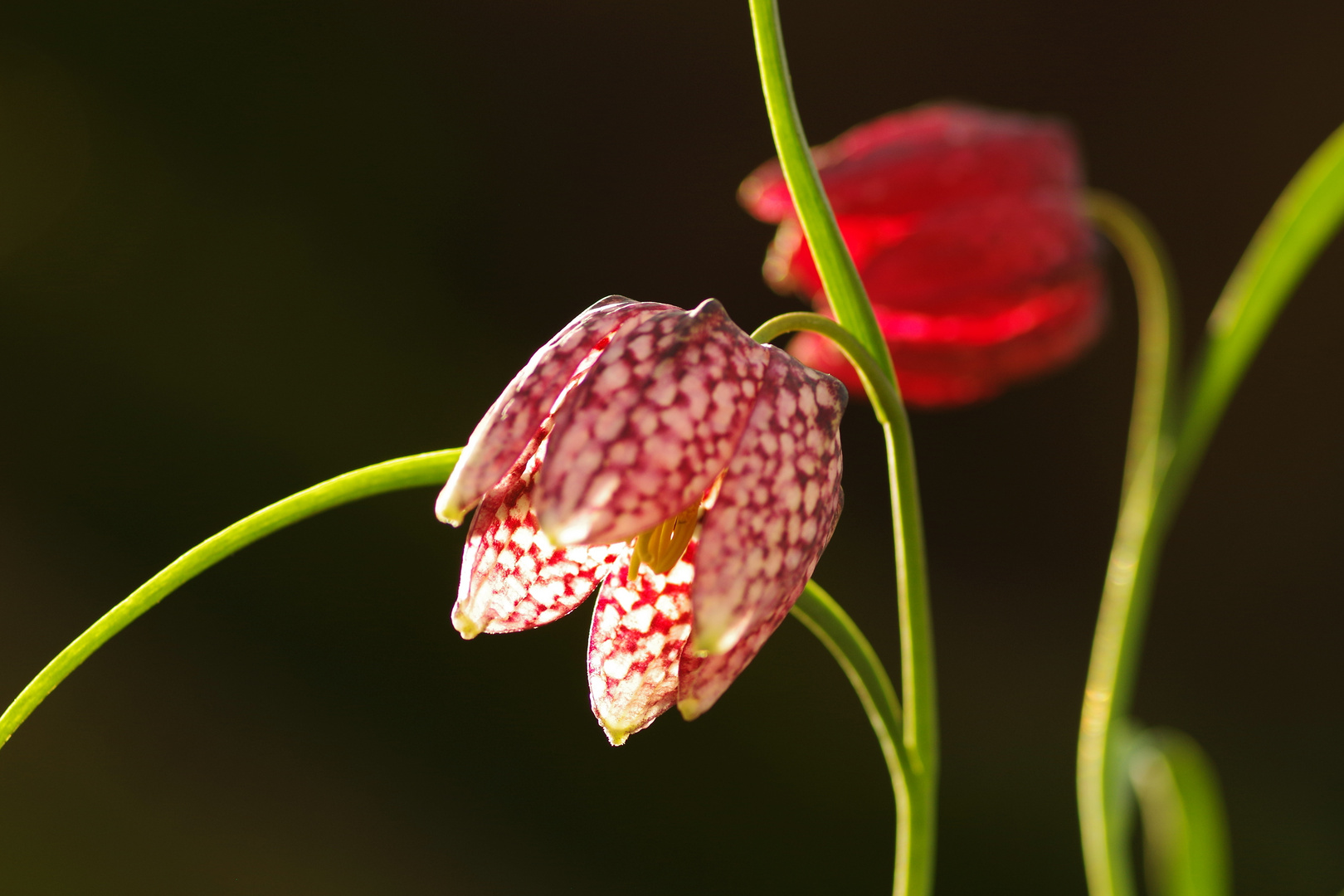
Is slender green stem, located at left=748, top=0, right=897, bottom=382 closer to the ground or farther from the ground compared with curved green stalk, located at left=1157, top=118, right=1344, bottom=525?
farther from the ground

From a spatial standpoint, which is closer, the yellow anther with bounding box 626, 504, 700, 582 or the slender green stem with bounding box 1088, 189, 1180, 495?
the yellow anther with bounding box 626, 504, 700, 582

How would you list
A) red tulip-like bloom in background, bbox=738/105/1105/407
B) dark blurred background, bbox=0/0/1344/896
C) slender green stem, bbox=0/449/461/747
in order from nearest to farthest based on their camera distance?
slender green stem, bbox=0/449/461/747 → red tulip-like bloom in background, bbox=738/105/1105/407 → dark blurred background, bbox=0/0/1344/896

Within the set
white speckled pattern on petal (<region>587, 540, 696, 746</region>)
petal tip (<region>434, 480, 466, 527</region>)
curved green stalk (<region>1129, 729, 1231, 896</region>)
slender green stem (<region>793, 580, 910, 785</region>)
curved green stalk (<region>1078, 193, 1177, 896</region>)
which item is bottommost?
curved green stalk (<region>1129, 729, 1231, 896</region>)

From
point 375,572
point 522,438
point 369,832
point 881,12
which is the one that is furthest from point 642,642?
point 881,12

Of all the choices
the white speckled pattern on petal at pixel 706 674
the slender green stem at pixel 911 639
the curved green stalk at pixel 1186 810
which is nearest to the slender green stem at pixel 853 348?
the slender green stem at pixel 911 639

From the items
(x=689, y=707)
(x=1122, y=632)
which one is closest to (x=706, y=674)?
(x=689, y=707)

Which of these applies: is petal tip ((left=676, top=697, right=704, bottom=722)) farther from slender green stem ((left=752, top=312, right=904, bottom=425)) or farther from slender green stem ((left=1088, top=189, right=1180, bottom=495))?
slender green stem ((left=1088, top=189, right=1180, bottom=495))

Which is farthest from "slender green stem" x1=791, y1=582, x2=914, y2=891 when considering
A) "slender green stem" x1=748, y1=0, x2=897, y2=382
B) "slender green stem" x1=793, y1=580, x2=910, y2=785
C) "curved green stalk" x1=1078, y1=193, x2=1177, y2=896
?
"curved green stalk" x1=1078, y1=193, x2=1177, y2=896
